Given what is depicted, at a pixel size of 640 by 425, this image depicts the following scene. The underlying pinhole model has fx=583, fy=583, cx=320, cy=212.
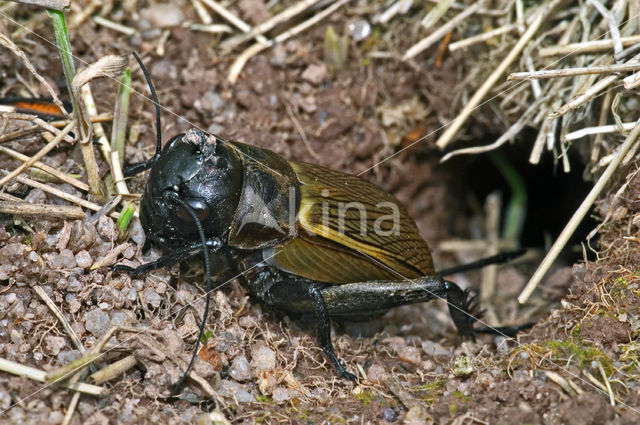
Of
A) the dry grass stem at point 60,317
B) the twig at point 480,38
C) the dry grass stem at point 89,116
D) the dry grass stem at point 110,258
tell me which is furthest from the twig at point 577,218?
the dry grass stem at point 89,116

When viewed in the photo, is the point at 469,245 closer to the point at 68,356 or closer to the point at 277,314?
the point at 277,314

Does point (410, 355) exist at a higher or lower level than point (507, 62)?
lower

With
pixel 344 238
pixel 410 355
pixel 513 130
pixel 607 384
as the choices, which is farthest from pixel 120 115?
pixel 607 384

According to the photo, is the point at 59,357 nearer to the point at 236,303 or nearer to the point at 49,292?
the point at 49,292

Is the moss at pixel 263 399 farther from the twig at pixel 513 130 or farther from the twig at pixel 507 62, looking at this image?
the twig at pixel 507 62

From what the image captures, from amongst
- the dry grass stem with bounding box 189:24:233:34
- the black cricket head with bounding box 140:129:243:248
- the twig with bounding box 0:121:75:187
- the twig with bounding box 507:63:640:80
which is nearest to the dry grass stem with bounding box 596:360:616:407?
the twig with bounding box 507:63:640:80

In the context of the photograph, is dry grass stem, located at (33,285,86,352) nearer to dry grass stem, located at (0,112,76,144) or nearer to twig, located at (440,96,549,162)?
dry grass stem, located at (0,112,76,144)

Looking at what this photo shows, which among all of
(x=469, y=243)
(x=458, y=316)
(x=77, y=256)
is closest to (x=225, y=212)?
(x=77, y=256)
